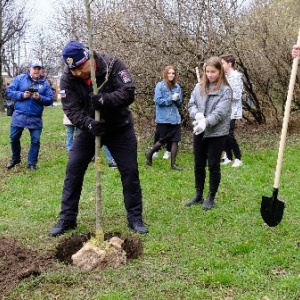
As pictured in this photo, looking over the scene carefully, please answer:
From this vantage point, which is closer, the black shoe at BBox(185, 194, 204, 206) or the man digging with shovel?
the man digging with shovel

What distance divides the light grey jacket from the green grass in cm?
103

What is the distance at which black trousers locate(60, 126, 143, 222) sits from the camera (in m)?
5.38

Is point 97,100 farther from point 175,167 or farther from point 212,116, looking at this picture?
point 175,167

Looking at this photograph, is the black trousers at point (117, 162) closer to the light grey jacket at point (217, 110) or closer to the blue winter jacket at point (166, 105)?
the light grey jacket at point (217, 110)

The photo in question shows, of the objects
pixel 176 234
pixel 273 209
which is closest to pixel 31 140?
pixel 176 234

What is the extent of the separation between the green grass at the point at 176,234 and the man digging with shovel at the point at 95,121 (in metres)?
0.32

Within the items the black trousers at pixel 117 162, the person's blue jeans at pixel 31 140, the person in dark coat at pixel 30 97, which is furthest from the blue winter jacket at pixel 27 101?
the black trousers at pixel 117 162

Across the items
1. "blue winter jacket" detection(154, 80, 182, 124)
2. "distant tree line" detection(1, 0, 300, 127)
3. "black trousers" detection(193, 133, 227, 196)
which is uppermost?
"distant tree line" detection(1, 0, 300, 127)

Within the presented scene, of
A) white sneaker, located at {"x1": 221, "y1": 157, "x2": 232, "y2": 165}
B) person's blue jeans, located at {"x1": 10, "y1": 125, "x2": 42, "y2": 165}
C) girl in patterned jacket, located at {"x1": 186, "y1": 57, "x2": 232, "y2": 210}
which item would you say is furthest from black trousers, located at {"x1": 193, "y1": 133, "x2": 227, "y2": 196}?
person's blue jeans, located at {"x1": 10, "y1": 125, "x2": 42, "y2": 165}

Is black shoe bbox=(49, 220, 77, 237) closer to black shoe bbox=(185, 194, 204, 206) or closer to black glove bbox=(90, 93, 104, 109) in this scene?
black glove bbox=(90, 93, 104, 109)

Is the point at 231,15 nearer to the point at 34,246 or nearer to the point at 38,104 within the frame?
the point at 38,104

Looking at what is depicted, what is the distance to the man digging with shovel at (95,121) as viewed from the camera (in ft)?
15.8

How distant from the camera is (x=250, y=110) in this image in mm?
13312

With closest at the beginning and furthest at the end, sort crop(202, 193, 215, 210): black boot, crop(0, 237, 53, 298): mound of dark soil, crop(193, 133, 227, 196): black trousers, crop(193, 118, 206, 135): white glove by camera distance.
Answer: crop(0, 237, 53, 298): mound of dark soil → crop(193, 118, 206, 135): white glove → crop(193, 133, 227, 196): black trousers → crop(202, 193, 215, 210): black boot
